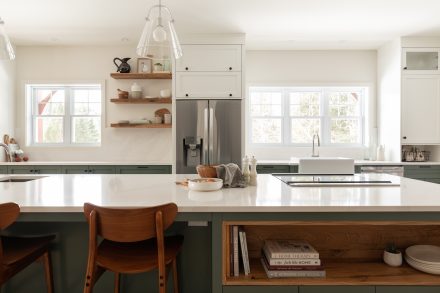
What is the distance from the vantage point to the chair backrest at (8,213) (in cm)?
137

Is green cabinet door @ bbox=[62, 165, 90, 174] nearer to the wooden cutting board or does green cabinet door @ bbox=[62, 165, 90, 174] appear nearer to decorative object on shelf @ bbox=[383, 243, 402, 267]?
the wooden cutting board

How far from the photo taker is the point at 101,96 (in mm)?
4734

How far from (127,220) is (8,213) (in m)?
0.55

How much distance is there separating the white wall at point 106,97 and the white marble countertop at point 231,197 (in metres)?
2.66

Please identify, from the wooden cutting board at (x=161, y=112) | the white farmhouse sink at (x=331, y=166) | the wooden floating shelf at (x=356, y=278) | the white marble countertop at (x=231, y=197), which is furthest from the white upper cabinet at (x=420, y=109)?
the wooden cutting board at (x=161, y=112)

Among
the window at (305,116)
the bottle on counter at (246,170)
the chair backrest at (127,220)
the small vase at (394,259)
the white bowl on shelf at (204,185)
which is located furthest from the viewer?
the window at (305,116)

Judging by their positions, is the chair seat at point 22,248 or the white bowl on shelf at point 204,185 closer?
the chair seat at point 22,248

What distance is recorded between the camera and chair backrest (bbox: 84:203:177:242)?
1.34 m

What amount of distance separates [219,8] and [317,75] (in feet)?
7.13

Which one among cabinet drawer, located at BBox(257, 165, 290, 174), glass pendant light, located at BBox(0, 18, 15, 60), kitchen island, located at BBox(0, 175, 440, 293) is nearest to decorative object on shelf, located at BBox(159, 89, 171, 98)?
cabinet drawer, located at BBox(257, 165, 290, 174)

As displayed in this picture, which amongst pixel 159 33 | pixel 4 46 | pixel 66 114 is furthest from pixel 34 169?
pixel 159 33

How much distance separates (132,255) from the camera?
1544 millimetres

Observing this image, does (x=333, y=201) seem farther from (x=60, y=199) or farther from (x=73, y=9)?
(x=73, y=9)

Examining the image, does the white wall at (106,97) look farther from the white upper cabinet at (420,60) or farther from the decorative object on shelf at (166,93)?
the white upper cabinet at (420,60)
